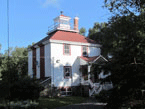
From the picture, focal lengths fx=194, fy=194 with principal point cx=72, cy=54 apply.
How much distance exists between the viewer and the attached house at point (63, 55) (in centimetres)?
2230

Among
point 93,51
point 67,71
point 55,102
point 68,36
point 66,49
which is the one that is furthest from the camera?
point 93,51

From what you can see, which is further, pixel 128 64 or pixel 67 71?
pixel 67 71

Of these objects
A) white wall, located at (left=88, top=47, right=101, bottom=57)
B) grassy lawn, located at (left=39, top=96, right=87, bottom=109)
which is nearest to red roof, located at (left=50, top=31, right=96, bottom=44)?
white wall, located at (left=88, top=47, right=101, bottom=57)

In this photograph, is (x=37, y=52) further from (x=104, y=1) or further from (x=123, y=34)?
(x=123, y=34)

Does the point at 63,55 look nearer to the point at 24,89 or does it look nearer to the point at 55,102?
the point at 55,102

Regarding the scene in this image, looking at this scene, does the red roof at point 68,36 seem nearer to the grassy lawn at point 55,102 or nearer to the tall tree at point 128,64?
the grassy lawn at point 55,102

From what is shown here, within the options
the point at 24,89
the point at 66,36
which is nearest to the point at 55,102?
the point at 24,89

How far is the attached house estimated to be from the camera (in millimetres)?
22297

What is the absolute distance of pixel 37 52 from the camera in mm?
25422

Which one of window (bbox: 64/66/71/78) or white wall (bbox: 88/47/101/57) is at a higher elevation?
white wall (bbox: 88/47/101/57)

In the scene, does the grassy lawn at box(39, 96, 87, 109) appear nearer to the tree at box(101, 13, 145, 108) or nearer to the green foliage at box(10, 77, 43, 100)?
the green foliage at box(10, 77, 43, 100)

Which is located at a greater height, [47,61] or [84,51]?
[84,51]

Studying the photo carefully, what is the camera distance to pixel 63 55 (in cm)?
2303

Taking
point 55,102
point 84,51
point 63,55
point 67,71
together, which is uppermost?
point 84,51
